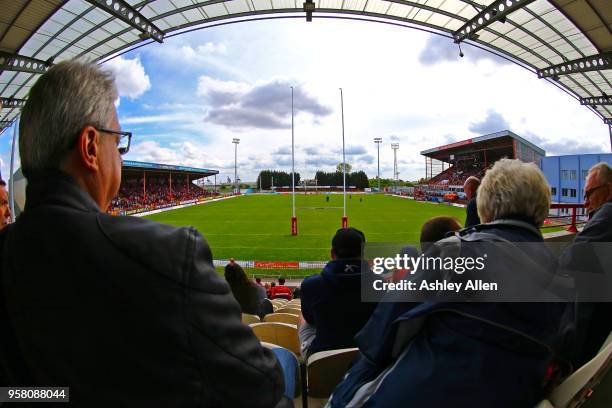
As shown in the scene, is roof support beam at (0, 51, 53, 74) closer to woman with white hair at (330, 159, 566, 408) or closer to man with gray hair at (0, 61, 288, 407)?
man with gray hair at (0, 61, 288, 407)

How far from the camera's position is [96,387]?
2.69 ft

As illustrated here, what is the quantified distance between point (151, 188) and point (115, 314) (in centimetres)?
6958

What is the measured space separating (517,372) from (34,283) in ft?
5.19

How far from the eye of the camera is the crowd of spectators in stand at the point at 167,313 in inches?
32.2

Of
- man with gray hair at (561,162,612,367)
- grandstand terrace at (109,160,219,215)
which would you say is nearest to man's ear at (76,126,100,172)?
man with gray hair at (561,162,612,367)

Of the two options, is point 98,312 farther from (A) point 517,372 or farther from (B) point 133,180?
(B) point 133,180

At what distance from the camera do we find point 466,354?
120 centimetres

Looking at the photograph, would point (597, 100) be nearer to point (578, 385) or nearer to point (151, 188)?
point (578, 385)

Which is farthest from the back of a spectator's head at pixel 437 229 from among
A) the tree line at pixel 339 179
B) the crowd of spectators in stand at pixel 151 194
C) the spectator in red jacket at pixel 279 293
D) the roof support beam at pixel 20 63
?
the tree line at pixel 339 179

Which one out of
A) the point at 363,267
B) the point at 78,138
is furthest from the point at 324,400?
the point at 78,138

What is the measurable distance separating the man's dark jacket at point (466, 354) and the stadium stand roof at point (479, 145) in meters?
56.1

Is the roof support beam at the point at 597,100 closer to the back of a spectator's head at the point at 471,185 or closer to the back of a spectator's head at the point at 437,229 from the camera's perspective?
the back of a spectator's head at the point at 471,185

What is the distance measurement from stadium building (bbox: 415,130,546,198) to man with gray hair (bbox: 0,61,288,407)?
48.6 metres

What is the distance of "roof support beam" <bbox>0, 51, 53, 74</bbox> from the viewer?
1324cm
